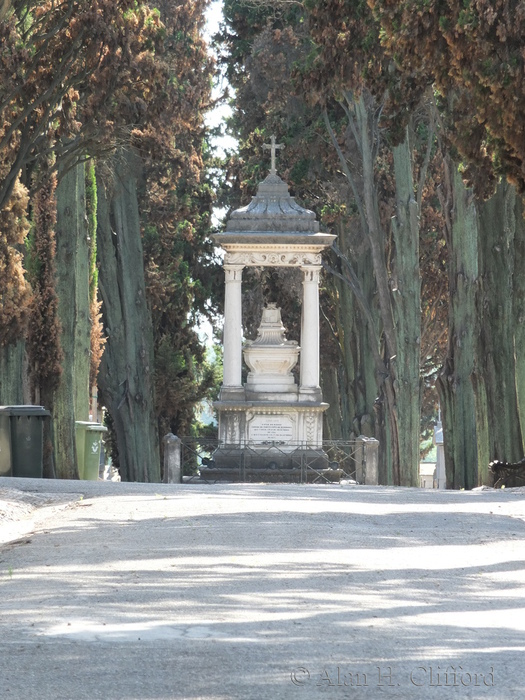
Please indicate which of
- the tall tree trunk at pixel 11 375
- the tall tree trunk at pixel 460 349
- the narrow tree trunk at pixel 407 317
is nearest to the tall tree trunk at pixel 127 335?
the narrow tree trunk at pixel 407 317

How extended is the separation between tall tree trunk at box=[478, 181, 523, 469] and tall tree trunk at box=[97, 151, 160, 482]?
14808mm

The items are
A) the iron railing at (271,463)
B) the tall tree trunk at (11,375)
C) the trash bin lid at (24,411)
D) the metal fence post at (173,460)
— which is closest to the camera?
the trash bin lid at (24,411)

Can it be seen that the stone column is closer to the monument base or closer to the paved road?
the monument base

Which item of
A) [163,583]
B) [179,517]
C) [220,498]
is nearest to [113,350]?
[220,498]

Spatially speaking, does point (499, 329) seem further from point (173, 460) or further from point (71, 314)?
point (71, 314)

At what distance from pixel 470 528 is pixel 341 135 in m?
19.2

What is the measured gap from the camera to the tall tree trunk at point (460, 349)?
25781 millimetres

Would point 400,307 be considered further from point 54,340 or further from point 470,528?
point 470,528

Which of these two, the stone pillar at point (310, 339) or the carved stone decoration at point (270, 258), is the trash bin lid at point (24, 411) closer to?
the stone pillar at point (310, 339)

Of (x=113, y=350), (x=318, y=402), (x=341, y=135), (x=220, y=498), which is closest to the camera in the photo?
(x=220, y=498)

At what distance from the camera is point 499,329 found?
2252cm

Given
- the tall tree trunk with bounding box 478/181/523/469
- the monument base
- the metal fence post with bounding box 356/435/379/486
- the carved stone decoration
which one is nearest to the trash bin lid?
the monument base

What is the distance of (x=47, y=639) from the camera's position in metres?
7.11

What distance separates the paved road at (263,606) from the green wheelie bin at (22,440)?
25.5 feet
